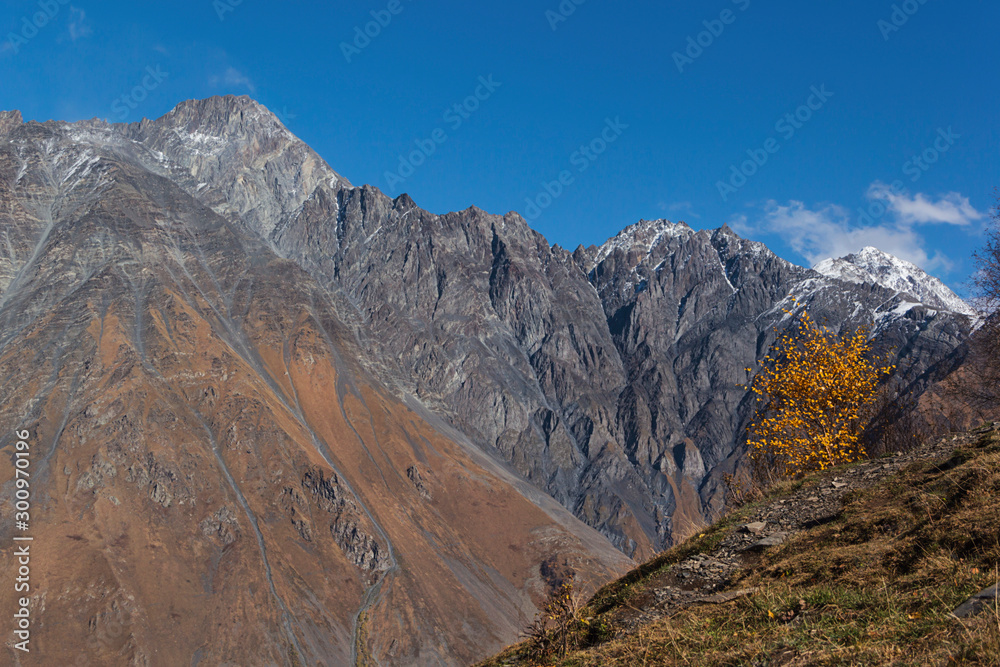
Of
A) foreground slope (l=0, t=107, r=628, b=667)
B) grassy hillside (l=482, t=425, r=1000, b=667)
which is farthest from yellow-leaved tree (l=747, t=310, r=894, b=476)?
foreground slope (l=0, t=107, r=628, b=667)

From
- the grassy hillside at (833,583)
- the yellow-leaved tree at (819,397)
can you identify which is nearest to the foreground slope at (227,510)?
the yellow-leaved tree at (819,397)

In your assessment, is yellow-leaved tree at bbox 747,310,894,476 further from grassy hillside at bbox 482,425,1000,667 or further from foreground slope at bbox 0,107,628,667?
foreground slope at bbox 0,107,628,667

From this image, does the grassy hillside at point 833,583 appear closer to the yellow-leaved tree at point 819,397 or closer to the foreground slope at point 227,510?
the yellow-leaved tree at point 819,397

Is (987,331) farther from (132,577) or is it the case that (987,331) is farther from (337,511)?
(337,511)

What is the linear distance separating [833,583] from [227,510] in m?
148

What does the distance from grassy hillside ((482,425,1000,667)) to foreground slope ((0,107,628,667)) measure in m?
117

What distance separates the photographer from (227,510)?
141125 mm

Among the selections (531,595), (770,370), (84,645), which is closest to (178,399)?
(84,645)

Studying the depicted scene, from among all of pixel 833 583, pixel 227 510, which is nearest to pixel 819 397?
pixel 833 583

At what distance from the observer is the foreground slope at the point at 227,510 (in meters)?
116

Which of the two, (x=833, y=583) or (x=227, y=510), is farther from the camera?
(x=227, y=510)

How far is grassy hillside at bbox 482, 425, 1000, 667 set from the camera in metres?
7.46

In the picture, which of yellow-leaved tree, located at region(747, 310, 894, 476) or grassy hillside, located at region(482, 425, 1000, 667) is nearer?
grassy hillside, located at region(482, 425, 1000, 667)

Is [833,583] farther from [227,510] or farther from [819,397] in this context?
[227,510]
